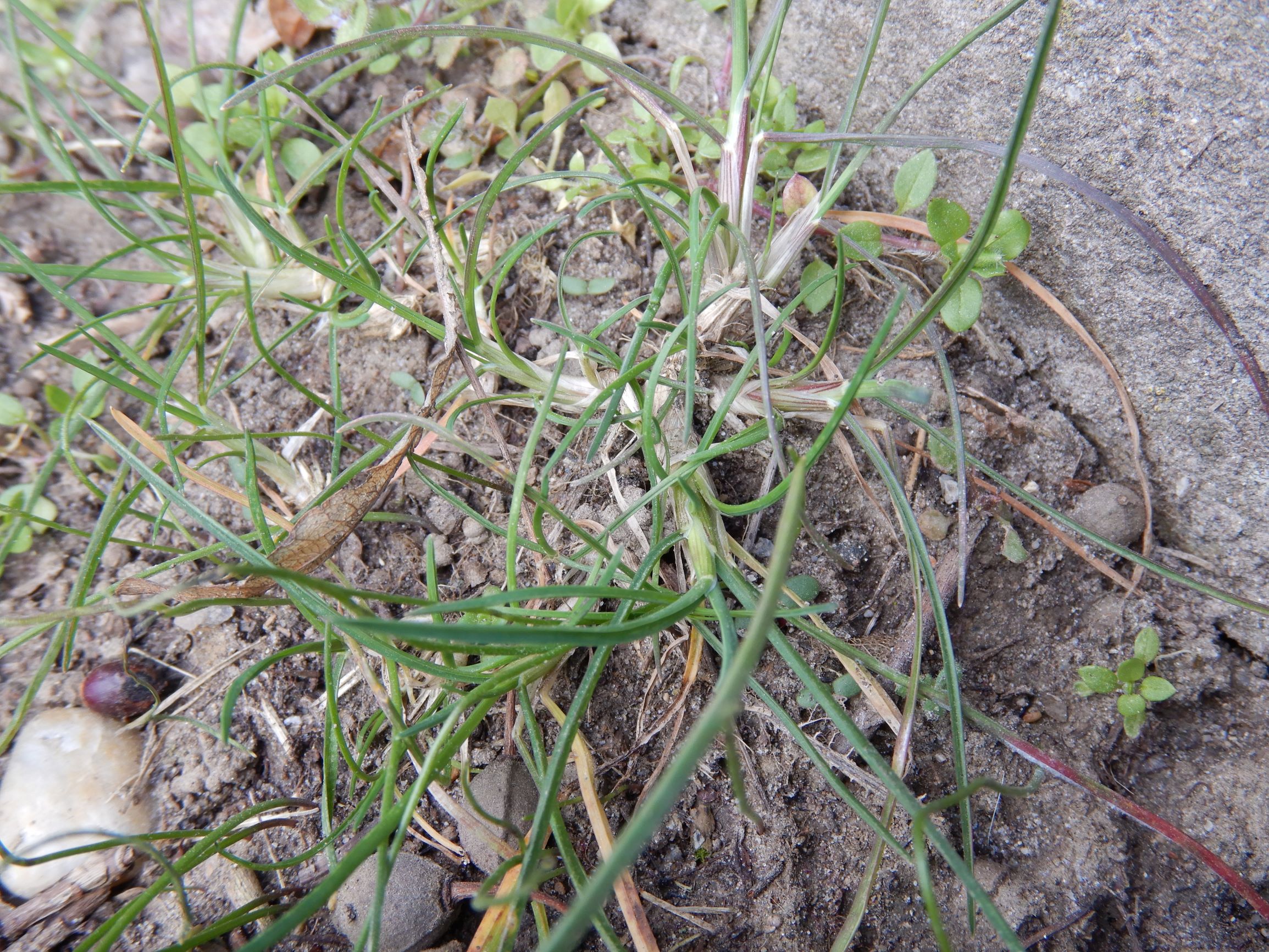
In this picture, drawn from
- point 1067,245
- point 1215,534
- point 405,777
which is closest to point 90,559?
point 405,777

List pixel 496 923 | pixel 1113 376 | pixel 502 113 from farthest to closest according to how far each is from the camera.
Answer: pixel 502 113
pixel 1113 376
pixel 496 923

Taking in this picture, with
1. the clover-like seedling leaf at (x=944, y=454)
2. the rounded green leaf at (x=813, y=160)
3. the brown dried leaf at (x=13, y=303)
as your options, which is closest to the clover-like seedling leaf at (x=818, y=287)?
the rounded green leaf at (x=813, y=160)

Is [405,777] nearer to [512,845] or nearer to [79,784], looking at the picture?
[512,845]

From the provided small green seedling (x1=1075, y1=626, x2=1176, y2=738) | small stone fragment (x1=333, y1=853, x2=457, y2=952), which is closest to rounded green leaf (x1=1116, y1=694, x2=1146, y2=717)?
small green seedling (x1=1075, y1=626, x2=1176, y2=738)

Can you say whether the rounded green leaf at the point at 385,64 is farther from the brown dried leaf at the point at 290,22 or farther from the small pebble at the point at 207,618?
the small pebble at the point at 207,618

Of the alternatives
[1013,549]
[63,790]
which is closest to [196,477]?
[63,790]

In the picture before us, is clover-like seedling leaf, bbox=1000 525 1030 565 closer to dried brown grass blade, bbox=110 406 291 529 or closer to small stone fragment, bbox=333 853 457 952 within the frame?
small stone fragment, bbox=333 853 457 952

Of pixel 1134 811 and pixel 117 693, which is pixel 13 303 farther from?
pixel 1134 811
